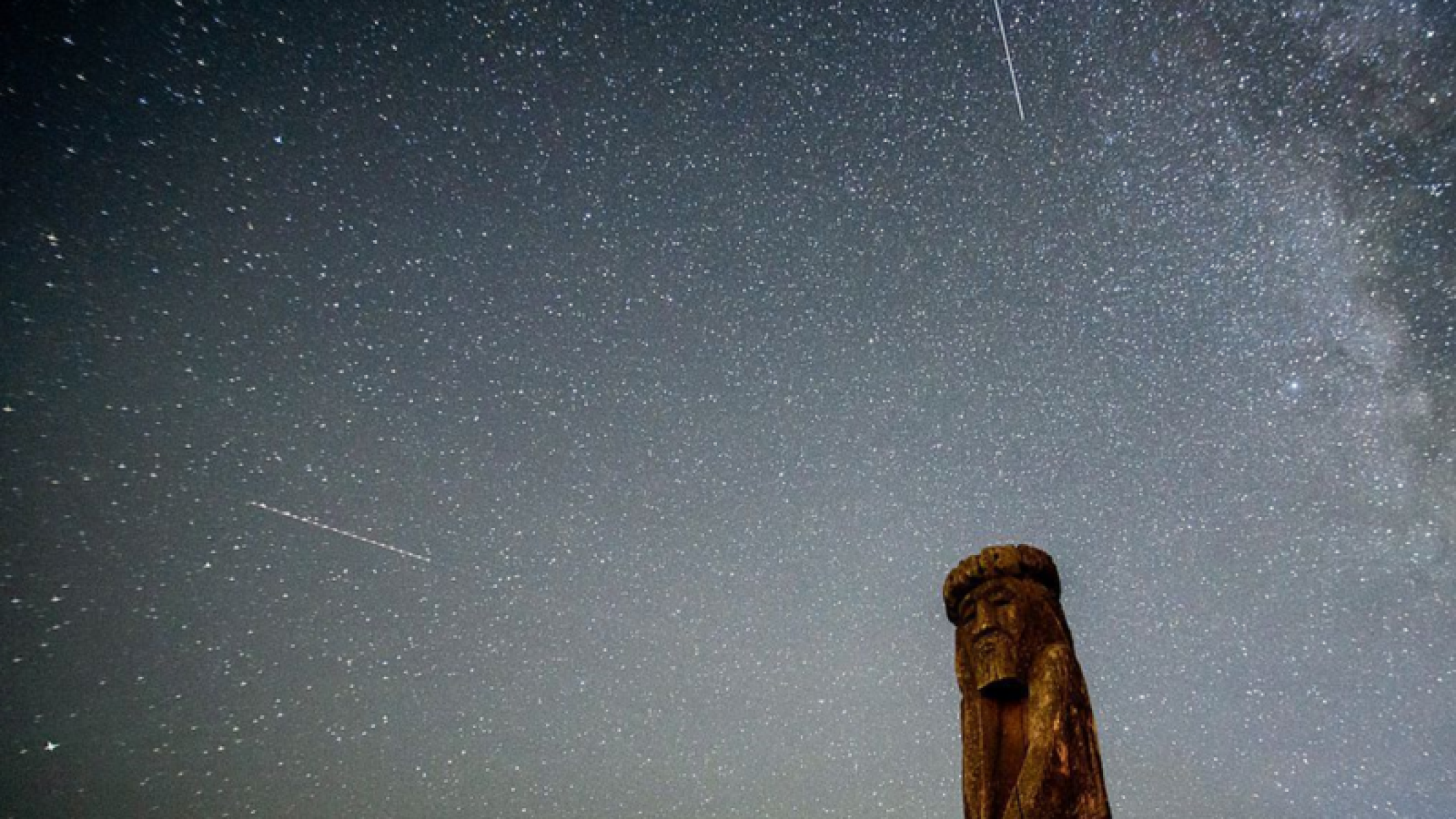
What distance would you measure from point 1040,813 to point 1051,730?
0.41 meters

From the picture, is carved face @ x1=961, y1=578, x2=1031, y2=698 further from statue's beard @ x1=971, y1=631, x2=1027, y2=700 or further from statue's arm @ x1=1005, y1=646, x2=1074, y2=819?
statue's arm @ x1=1005, y1=646, x2=1074, y2=819

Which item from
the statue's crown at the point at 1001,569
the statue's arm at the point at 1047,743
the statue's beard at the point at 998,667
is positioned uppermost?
the statue's crown at the point at 1001,569

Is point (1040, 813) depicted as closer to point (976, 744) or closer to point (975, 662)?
point (976, 744)

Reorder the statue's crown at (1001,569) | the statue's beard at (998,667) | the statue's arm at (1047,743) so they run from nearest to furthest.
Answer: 1. the statue's arm at (1047,743)
2. the statue's beard at (998,667)
3. the statue's crown at (1001,569)

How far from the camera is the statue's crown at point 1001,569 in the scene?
14.2 ft

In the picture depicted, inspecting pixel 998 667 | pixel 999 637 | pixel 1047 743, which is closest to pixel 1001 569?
pixel 999 637

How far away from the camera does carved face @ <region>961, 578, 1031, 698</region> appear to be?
3.81 metres

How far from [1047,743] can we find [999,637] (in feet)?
2.37

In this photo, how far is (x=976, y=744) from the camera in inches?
150

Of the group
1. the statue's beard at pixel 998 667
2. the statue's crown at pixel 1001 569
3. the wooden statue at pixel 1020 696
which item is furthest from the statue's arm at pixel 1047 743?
the statue's crown at pixel 1001 569

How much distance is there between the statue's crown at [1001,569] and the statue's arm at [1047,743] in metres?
0.66

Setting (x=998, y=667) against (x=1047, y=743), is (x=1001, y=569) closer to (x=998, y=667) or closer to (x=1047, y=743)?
(x=998, y=667)

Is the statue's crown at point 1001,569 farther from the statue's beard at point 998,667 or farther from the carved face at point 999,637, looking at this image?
the statue's beard at point 998,667

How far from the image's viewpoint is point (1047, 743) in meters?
3.29
